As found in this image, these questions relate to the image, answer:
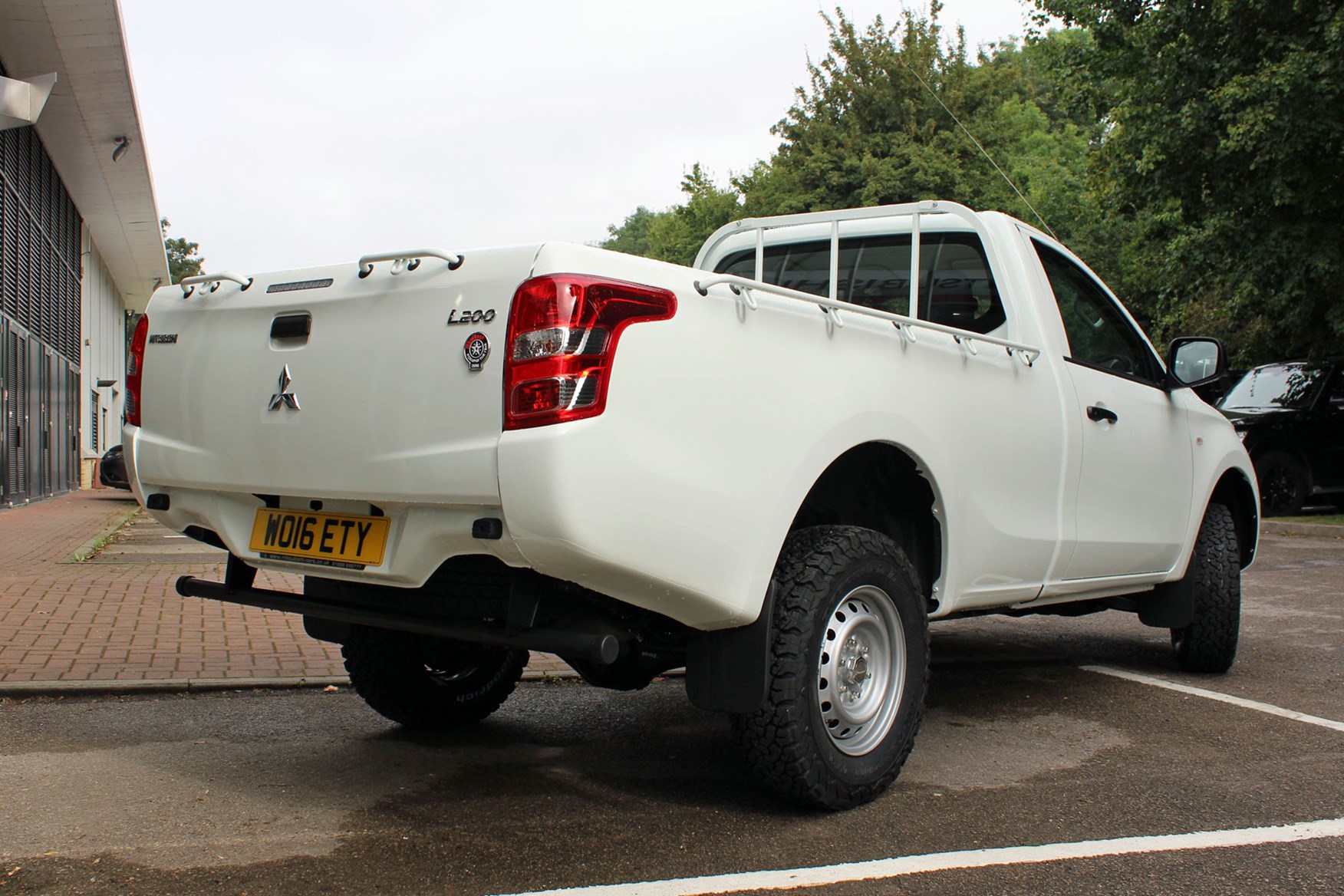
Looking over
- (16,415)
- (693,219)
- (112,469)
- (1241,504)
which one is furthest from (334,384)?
(693,219)

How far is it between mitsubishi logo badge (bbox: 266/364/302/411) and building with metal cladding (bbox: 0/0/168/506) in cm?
867

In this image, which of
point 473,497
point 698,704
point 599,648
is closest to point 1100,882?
point 698,704

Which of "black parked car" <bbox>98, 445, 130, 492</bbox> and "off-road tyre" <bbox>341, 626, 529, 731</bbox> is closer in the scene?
"off-road tyre" <bbox>341, 626, 529, 731</bbox>

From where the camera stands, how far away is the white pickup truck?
121 inches

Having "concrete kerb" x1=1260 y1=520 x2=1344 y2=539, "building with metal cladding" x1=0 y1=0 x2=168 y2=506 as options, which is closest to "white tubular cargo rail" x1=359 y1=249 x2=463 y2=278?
"building with metal cladding" x1=0 y1=0 x2=168 y2=506

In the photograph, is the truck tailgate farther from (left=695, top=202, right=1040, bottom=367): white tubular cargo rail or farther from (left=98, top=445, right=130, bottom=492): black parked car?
(left=98, top=445, right=130, bottom=492): black parked car

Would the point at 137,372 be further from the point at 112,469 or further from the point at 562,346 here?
the point at 112,469

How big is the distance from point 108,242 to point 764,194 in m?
17.3

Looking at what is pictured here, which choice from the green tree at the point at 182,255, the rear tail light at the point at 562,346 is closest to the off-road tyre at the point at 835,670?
the rear tail light at the point at 562,346

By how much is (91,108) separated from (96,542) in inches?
444

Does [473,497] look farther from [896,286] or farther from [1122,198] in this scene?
[1122,198]

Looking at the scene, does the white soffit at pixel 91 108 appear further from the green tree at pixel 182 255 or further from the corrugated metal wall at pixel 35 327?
the green tree at pixel 182 255

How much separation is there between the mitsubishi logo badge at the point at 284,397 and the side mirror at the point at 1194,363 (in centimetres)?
383

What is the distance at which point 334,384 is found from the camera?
344 cm
